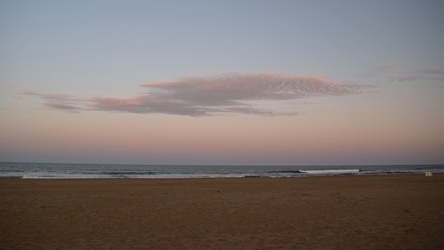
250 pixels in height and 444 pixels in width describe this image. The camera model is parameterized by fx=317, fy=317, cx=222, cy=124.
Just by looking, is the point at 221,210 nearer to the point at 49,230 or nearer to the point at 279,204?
the point at 279,204

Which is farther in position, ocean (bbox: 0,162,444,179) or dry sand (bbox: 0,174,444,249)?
ocean (bbox: 0,162,444,179)

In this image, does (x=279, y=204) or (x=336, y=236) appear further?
(x=279, y=204)

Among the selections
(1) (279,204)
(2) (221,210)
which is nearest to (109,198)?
(2) (221,210)

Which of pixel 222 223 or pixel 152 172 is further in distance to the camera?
pixel 152 172

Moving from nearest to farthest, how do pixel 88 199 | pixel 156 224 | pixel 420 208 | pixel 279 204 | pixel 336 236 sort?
pixel 336 236
pixel 156 224
pixel 420 208
pixel 279 204
pixel 88 199

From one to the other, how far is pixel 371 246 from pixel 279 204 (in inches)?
272

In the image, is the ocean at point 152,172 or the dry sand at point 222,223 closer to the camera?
the dry sand at point 222,223

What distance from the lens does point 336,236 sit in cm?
888

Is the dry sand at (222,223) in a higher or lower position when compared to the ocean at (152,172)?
higher

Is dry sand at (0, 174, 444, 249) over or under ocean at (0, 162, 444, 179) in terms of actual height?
over

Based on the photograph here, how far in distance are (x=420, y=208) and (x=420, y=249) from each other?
630 cm

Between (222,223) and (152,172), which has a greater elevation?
(222,223)

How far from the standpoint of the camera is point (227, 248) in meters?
7.85

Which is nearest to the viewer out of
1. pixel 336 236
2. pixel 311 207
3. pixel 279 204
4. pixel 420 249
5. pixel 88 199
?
pixel 420 249
